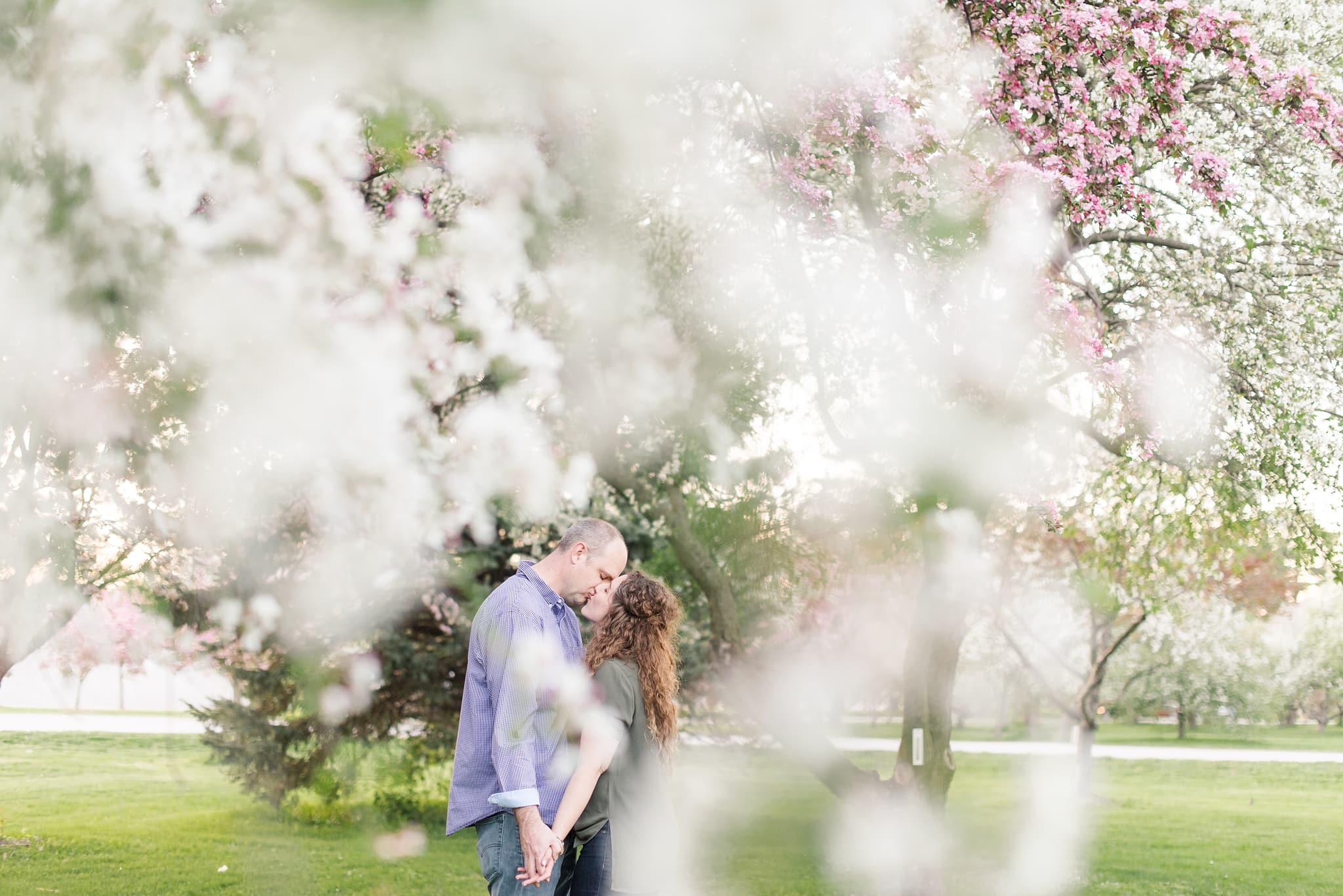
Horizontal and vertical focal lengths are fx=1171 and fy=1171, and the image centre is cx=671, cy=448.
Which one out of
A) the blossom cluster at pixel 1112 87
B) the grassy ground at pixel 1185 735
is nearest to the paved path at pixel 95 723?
the blossom cluster at pixel 1112 87

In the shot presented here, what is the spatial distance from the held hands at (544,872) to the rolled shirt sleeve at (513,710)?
12cm

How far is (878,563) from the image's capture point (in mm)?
11727

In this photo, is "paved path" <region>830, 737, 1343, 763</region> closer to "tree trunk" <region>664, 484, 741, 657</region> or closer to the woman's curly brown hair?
"tree trunk" <region>664, 484, 741, 657</region>

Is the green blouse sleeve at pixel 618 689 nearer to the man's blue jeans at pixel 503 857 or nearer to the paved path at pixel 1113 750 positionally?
the man's blue jeans at pixel 503 857

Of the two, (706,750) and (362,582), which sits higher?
(362,582)

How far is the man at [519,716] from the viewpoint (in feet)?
9.37

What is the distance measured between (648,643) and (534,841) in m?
0.64

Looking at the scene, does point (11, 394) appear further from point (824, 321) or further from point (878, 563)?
point (878, 563)

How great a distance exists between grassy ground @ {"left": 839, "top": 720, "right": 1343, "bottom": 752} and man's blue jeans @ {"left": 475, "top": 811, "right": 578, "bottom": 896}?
2321 centimetres

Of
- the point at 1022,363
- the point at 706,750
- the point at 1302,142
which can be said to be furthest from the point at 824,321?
the point at 706,750

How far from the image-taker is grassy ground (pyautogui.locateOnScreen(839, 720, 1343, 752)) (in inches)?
926

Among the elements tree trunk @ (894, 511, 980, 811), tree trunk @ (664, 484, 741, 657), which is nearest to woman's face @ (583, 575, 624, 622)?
tree trunk @ (664, 484, 741, 657)

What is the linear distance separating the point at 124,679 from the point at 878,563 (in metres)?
7.03

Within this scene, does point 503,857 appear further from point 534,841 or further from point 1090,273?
point 1090,273
